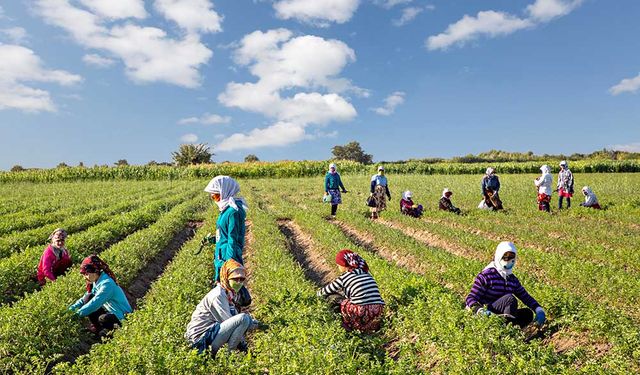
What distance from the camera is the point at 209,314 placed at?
5.67 metres

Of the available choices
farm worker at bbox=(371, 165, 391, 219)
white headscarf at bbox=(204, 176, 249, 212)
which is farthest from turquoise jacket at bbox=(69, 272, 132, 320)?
farm worker at bbox=(371, 165, 391, 219)

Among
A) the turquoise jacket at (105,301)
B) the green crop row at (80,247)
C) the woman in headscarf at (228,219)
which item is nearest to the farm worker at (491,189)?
the woman in headscarf at (228,219)

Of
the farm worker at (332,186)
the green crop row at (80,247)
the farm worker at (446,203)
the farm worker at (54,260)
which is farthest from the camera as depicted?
the farm worker at (446,203)

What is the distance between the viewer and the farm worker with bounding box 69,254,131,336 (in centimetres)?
670

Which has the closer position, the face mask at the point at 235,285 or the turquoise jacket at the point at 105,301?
the face mask at the point at 235,285

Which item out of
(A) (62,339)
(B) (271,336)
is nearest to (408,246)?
(B) (271,336)

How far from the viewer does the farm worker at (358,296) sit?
20.7ft

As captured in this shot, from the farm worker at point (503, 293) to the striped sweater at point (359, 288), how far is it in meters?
1.34

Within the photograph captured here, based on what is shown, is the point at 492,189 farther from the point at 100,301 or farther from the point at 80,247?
the point at 100,301

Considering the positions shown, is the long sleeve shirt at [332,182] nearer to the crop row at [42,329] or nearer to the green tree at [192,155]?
the crop row at [42,329]

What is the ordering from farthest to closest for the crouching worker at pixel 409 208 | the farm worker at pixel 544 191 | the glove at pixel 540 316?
the crouching worker at pixel 409 208 → the farm worker at pixel 544 191 → the glove at pixel 540 316

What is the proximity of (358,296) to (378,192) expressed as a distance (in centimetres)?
1148

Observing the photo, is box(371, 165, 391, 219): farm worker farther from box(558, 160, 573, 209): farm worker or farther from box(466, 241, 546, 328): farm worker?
box(466, 241, 546, 328): farm worker

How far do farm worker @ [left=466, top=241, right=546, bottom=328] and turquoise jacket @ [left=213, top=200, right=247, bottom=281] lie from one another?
3.47 metres
